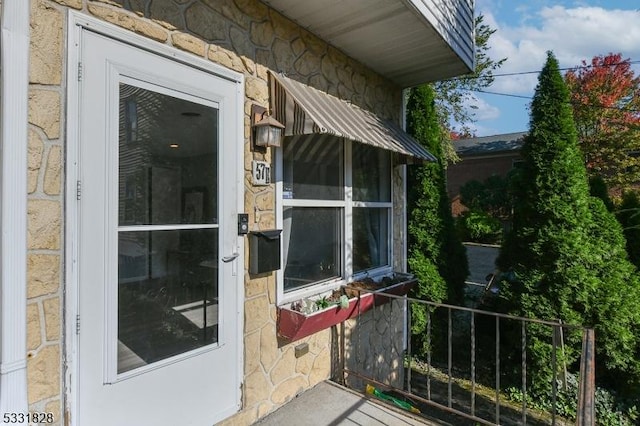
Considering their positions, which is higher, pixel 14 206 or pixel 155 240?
pixel 14 206

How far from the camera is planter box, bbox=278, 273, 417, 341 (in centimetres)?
282

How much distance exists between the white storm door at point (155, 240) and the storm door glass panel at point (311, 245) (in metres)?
0.69

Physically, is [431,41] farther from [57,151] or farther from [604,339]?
[604,339]

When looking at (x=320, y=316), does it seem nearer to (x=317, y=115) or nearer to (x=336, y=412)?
(x=336, y=412)

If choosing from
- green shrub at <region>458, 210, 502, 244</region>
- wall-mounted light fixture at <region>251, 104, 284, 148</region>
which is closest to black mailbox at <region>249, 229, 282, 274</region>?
wall-mounted light fixture at <region>251, 104, 284, 148</region>

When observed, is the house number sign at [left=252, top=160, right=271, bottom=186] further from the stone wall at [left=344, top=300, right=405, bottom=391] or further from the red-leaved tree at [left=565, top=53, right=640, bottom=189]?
the red-leaved tree at [left=565, top=53, right=640, bottom=189]

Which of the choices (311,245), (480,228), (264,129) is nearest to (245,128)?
(264,129)

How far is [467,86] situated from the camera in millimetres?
10391

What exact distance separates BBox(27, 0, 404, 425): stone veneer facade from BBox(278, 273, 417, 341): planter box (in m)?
0.11

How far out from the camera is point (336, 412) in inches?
113

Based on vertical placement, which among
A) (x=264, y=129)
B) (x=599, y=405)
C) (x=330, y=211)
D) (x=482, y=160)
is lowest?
(x=599, y=405)

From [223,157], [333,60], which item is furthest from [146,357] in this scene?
[333,60]

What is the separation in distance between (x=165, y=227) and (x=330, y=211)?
1.82 m

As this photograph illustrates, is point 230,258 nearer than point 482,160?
Yes
